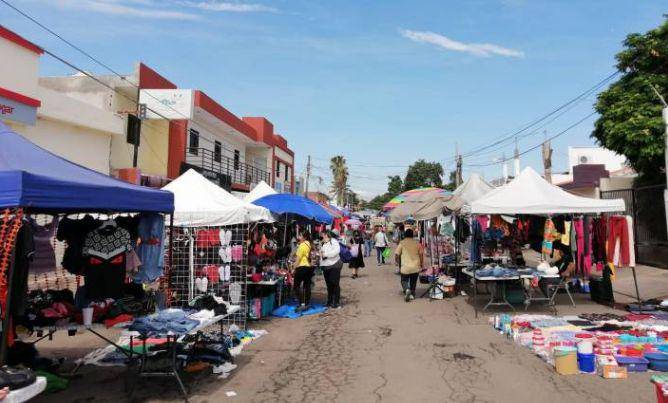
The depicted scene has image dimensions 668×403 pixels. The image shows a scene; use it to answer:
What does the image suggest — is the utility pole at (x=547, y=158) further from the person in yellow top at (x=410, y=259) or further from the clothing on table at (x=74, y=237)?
the clothing on table at (x=74, y=237)

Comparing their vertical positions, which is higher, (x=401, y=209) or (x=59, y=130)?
(x=59, y=130)

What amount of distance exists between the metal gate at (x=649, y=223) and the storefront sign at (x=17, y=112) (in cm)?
1848

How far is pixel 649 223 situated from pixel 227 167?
2110cm

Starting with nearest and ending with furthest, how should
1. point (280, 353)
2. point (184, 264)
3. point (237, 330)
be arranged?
point (280, 353), point (237, 330), point (184, 264)

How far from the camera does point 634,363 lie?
6.44 metres

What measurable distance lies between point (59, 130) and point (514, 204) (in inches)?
528

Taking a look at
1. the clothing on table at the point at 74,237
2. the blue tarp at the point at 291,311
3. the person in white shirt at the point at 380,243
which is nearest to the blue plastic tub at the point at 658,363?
the blue tarp at the point at 291,311

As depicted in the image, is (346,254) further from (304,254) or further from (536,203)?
(536,203)

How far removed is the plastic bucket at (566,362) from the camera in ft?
20.8

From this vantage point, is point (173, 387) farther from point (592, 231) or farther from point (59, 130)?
point (59, 130)

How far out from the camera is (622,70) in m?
17.0

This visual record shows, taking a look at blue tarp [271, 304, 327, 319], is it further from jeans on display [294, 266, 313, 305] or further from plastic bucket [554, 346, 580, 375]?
plastic bucket [554, 346, 580, 375]

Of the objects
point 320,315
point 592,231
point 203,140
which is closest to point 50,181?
point 320,315

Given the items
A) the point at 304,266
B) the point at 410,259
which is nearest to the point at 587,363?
the point at 410,259
